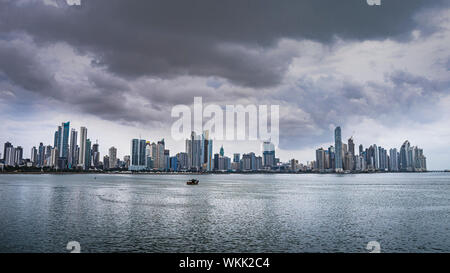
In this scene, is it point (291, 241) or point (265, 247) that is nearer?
point (265, 247)

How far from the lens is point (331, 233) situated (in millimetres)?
44281

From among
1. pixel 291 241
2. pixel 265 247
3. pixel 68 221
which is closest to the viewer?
pixel 265 247
